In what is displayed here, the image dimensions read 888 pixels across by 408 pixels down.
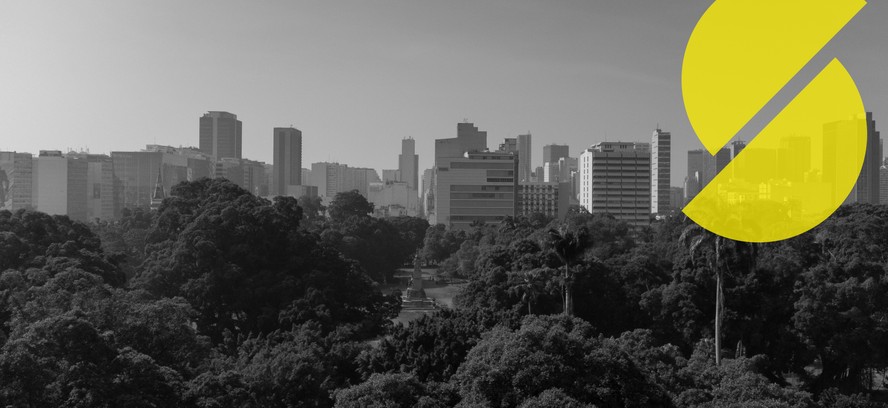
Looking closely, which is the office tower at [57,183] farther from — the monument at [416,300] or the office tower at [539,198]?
the monument at [416,300]

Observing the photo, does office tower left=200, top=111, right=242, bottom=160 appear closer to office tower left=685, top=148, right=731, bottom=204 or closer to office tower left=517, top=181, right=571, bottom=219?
office tower left=517, top=181, right=571, bottom=219

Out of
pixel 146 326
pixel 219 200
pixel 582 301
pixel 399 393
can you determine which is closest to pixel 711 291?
pixel 582 301

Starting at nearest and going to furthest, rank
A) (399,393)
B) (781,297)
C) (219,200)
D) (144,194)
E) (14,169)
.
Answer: (399,393)
(781,297)
(219,200)
(14,169)
(144,194)

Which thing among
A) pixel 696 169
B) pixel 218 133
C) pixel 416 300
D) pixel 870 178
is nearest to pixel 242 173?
pixel 218 133

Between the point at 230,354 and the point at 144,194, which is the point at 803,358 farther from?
the point at 144,194

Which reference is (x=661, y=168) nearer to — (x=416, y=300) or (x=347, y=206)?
(x=347, y=206)

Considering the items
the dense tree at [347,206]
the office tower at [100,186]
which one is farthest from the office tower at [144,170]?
the dense tree at [347,206]

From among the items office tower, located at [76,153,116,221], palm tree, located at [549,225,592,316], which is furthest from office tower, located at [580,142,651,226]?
palm tree, located at [549,225,592,316]
